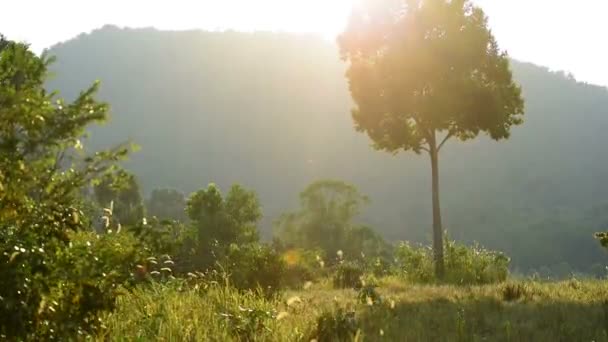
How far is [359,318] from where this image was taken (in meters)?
7.05

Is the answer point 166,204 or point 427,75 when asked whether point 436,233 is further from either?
point 166,204

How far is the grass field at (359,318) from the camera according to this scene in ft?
18.4

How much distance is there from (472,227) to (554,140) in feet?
140

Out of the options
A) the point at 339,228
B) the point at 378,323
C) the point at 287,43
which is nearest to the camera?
the point at 378,323

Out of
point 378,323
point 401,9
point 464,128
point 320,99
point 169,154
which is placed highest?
point 320,99

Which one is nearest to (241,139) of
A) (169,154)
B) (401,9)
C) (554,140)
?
(169,154)

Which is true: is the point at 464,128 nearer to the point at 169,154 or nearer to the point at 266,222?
the point at 266,222

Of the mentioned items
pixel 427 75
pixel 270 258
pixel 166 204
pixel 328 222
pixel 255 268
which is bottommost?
pixel 255 268

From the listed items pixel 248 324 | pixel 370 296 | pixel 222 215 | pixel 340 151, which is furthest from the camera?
pixel 340 151

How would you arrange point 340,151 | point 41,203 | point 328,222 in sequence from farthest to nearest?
point 340,151
point 328,222
point 41,203

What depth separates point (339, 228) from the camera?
5009cm

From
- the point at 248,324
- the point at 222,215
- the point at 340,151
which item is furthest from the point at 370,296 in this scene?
the point at 340,151

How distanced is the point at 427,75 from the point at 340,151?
139 meters

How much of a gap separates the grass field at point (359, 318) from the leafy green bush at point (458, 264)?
18.5 ft
